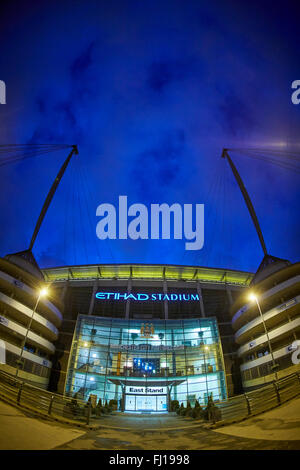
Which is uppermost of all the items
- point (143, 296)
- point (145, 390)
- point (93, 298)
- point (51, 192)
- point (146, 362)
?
point (51, 192)

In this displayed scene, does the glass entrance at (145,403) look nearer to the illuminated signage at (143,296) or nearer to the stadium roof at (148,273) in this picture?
the illuminated signage at (143,296)

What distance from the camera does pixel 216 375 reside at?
35.1 m

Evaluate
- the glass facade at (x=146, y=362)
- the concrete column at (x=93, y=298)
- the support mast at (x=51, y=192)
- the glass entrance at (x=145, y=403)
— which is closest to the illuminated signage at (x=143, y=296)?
the concrete column at (x=93, y=298)

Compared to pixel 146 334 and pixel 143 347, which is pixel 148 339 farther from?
pixel 143 347

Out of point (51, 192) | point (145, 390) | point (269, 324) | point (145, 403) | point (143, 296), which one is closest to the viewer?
point (145, 403)

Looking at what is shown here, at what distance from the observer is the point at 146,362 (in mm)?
35844

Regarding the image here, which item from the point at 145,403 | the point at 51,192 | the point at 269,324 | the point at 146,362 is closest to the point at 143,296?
the point at 146,362

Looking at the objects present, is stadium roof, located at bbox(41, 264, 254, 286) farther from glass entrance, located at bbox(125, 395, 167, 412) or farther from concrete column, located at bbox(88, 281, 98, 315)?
glass entrance, located at bbox(125, 395, 167, 412)

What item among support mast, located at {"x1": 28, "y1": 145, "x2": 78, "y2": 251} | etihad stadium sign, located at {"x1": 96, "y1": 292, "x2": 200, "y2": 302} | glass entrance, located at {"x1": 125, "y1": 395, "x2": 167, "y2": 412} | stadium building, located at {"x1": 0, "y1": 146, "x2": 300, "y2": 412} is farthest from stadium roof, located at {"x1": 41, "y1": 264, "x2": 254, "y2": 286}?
glass entrance, located at {"x1": 125, "y1": 395, "x2": 167, "y2": 412}

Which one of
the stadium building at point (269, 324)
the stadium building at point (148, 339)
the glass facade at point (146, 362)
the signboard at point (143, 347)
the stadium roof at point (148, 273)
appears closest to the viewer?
the stadium building at point (269, 324)

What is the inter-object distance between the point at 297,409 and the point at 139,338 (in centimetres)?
3085

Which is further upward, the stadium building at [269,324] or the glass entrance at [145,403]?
A: the stadium building at [269,324]

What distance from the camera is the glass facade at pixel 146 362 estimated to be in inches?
1307

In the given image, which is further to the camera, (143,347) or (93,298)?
(93,298)
